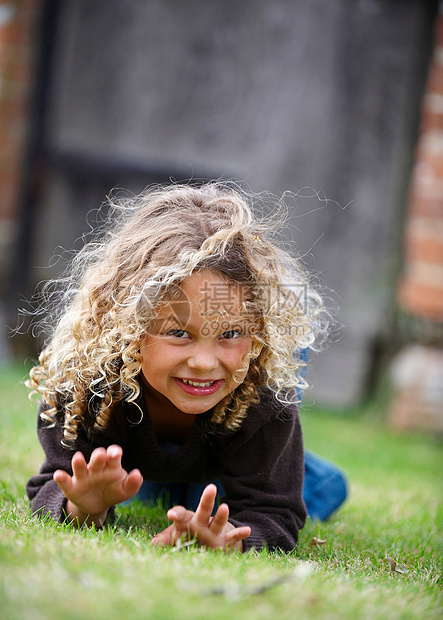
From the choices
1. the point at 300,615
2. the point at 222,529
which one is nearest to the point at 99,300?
the point at 222,529

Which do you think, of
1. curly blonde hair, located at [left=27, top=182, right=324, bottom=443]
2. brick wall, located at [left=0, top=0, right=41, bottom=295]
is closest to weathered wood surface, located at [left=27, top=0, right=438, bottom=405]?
brick wall, located at [left=0, top=0, right=41, bottom=295]

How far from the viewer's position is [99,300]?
192 centimetres

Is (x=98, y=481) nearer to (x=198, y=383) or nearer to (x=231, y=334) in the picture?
(x=198, y=383)

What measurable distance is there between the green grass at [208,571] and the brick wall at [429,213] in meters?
2.28

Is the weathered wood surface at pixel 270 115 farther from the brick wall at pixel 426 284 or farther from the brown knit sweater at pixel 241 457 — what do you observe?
the brown knit sweater at pixel 241 457

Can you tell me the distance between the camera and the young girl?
1.74 meters

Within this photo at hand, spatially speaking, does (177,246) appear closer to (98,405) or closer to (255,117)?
(98,405)

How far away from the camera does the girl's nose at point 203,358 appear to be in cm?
172

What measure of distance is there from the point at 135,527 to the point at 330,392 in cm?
334

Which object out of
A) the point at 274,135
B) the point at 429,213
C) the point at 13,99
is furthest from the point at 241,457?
the point at 13,99

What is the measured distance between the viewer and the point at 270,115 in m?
4.88

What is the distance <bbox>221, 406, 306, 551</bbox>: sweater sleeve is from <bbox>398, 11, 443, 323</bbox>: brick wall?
9.84ft

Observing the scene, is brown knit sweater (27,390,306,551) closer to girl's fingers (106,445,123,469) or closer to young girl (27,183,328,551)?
young girl (27,183,328,551)

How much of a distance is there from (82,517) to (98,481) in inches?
7.5
